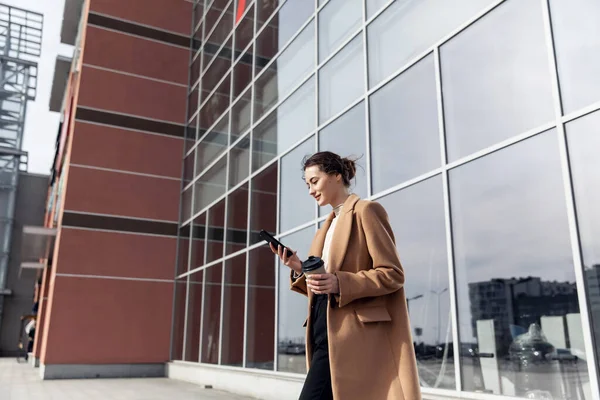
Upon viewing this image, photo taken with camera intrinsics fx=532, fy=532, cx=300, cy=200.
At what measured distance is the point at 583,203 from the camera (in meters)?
4.13

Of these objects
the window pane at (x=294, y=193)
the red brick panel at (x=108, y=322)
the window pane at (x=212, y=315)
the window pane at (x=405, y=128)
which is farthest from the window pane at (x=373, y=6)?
the red brick panel at (x=108, y=322)

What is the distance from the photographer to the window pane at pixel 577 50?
13.7 feet

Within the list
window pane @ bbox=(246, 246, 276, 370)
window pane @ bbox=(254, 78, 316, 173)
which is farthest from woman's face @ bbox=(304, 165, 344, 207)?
window pane @ bbox=(246, 246, 276, 370)

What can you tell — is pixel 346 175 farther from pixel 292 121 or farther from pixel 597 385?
pixel 292 121

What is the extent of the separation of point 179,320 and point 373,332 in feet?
42.0

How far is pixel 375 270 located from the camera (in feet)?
6.51

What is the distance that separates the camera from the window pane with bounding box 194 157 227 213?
12.2 m

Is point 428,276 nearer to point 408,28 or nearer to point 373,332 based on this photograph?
point 408,28

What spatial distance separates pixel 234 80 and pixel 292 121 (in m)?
3.67

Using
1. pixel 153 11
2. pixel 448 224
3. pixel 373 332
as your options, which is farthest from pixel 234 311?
pixel 153 11

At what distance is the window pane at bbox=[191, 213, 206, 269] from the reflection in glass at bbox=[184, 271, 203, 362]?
31 cm

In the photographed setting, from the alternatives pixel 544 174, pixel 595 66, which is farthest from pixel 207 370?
pixel 595 66

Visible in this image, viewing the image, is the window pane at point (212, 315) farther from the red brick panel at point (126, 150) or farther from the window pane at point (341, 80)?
the window pane at point (341, 80)

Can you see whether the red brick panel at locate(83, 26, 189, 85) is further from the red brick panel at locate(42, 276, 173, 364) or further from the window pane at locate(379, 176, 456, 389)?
the window pane at locate(379, 176, 456, 389)
